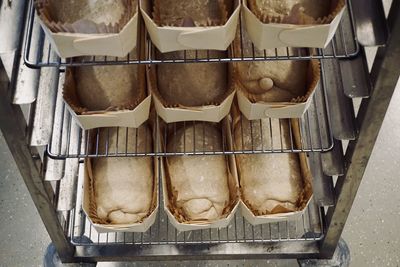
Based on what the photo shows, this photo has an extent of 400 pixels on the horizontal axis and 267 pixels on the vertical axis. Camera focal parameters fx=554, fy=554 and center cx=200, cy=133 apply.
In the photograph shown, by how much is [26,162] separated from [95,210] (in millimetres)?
264

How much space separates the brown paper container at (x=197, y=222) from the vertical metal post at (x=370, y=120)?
30 centimetres

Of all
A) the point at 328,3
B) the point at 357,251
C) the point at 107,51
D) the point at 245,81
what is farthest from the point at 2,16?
the point at 357,251

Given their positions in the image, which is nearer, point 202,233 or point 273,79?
point 273,79

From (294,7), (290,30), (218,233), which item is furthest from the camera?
(218,233)

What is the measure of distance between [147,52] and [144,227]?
0.49 meters

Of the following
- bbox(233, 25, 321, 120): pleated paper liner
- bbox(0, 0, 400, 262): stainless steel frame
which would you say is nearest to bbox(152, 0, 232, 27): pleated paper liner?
bbox(233, 25, 321, 120): pleated paper liner

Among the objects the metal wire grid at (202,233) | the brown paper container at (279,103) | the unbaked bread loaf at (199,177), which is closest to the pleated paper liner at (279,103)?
the brown paper container at (279,103)

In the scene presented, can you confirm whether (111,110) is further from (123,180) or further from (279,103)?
(279,103)

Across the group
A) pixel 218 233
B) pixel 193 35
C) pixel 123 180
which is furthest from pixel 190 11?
pixel 218 233

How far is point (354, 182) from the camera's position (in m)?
1.51

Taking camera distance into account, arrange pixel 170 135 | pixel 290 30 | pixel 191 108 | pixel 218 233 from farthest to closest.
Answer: pixel 218 233 → pixel 170 135 → pixel 191 108 → pixel 290 30

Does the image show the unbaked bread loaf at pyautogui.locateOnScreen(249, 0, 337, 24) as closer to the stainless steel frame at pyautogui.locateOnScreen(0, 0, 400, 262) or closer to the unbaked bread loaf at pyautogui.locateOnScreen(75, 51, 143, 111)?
the stainless steel frame at pyautogui.locateOnScreen(0, 0, 400, 262)

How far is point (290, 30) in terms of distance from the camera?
114 cm

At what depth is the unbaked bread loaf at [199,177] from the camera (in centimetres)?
160
